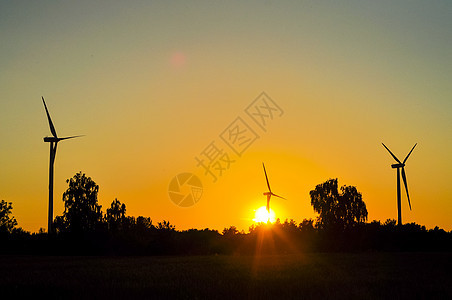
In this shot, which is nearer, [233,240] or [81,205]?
[233,240]

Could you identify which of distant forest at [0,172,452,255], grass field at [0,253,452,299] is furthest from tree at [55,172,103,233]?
grass field at [0,253,452,299]

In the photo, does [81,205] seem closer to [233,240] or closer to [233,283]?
[233,240]

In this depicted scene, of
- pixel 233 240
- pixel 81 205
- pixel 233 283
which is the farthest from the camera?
pixel 81 205

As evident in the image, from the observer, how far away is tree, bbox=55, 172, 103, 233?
131375mm

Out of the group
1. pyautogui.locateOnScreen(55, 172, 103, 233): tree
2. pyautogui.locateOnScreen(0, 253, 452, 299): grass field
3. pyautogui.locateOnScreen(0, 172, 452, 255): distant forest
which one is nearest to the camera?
pyautogui.locateOnScreen(0, 253, 452, 299): grass field

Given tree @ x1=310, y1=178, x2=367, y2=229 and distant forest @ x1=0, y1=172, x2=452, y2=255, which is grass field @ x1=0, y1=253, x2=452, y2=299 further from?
tree @ x1=310, y1=178, x2=367, y2=229

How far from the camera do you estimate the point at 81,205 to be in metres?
134

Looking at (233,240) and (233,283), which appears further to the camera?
(233,240)

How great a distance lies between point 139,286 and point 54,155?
58.6m

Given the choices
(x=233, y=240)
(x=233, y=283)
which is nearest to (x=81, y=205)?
(x=233, y=240)

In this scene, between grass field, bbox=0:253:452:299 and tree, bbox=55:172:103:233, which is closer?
grass field, bbox=0:253:452:299

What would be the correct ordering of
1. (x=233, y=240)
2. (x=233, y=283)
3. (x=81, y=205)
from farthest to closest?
(x=81, y=205) < (x=233, y=240) < (x=233, y=283)

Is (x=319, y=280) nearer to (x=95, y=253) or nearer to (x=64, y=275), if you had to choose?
(x=64, y=275)

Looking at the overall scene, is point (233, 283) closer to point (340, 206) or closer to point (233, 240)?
point (233, 240)
